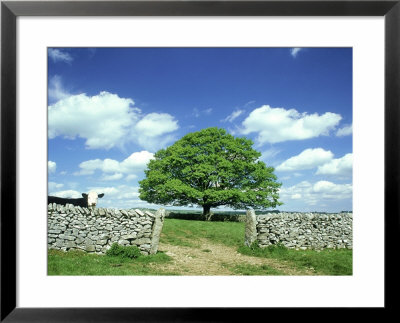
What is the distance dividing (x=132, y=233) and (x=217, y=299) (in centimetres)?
314

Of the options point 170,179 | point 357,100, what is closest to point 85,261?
point 357,100

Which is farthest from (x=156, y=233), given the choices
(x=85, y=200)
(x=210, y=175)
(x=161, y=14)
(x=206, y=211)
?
(x=210, y=175)

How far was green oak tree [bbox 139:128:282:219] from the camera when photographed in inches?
391

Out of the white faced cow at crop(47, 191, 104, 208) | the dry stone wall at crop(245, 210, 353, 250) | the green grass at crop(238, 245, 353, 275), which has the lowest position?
the green grass at crop(238, 245, 353, 275)

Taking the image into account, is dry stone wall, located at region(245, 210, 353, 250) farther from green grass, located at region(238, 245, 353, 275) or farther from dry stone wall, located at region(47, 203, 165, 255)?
dry stone wall, located at region(47, 203, 165, 255)

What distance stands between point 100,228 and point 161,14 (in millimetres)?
3917

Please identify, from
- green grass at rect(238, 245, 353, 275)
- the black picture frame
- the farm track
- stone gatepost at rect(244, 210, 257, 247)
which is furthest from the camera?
stone gatepost at rect(244, 210, 257, 247)

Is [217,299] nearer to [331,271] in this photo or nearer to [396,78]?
[396,78]

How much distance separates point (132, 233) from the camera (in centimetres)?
484

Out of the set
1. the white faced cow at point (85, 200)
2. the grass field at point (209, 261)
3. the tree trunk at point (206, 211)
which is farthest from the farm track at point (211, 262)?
the tree trunk at point (206, 211)

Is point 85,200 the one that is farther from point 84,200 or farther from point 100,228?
point 100,228

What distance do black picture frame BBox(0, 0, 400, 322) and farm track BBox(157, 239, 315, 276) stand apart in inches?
95.2

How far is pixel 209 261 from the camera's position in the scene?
488 cm


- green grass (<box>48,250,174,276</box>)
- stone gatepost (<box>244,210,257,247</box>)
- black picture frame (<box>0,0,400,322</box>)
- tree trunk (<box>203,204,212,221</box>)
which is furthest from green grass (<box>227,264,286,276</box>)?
tree trunk (<box>203,204,212,221</box>)
